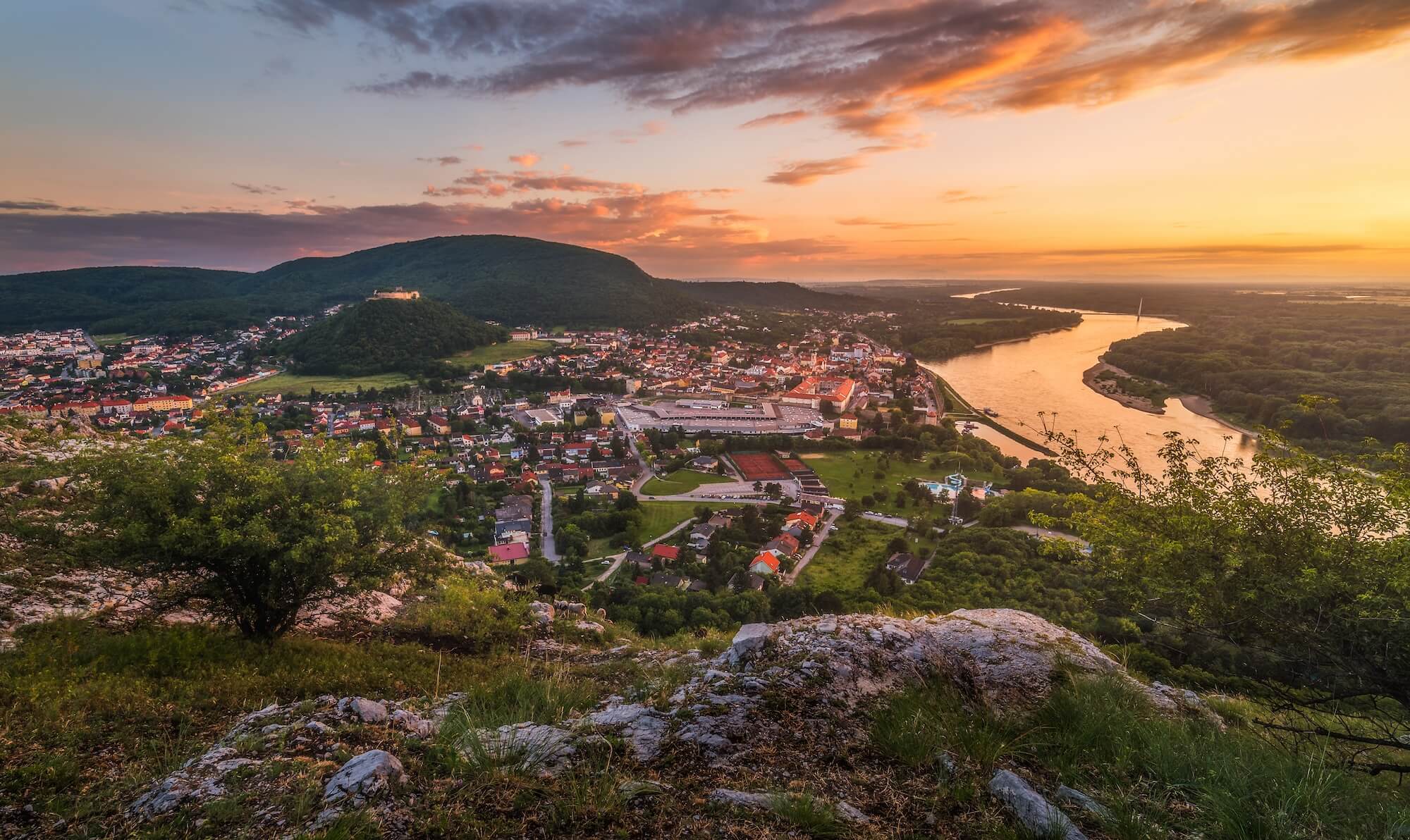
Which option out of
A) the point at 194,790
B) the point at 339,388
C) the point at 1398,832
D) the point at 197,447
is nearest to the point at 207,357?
the point at 339,388

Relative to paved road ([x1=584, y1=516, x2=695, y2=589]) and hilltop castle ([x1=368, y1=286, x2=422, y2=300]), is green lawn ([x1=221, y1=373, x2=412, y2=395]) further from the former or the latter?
paved road ([x1=584, y1=516, x2=695, y2=589])

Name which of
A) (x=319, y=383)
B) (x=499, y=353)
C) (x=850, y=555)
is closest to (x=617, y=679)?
(x=850, y=555)

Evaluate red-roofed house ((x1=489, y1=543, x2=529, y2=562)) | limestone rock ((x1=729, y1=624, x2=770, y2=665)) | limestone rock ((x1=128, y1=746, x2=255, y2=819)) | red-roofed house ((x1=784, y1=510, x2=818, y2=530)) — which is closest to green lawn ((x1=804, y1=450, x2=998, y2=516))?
red-roofed house ((x1=784, y1=510, x2=818, y2=530))

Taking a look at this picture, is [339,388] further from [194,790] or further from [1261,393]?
[1261,393]

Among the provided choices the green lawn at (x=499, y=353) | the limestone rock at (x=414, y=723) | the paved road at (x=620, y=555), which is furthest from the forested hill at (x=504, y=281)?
the limestone rock at (x=414, y=723)

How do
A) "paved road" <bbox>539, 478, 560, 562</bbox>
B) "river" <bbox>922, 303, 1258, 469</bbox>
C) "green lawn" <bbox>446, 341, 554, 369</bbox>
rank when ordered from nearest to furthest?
"paved road" <bbox>539, 478, 560, 562</bbox>
"river" <bbox>922, 303, 1258, 469</bbox>
"green lawn" <bbox>446, 341, 554, 369</bbox>

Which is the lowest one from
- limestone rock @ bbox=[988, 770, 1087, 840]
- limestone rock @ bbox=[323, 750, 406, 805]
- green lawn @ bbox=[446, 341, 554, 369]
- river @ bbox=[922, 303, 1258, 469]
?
river @ bbox=[922, 303, 1258, 469]

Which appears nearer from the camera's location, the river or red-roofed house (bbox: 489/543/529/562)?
red-roofed house (bbox: 489/543/529/562)
